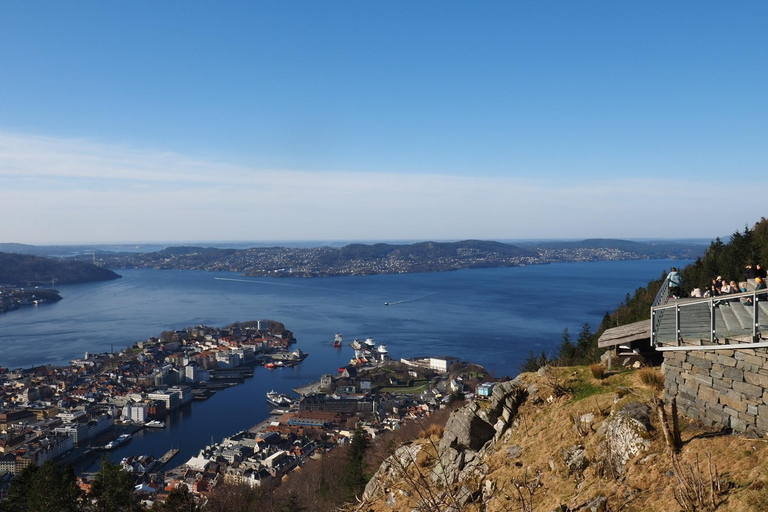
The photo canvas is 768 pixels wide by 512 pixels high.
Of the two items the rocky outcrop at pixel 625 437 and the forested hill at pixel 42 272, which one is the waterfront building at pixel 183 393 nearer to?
the rocky outcrop at pixel 625 437

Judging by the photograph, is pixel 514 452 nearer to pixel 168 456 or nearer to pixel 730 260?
pixel 730 260

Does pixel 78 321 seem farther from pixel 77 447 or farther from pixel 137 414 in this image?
pixel 77 447

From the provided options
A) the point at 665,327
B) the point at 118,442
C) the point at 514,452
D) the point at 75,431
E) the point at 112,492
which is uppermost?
the point at 665,327

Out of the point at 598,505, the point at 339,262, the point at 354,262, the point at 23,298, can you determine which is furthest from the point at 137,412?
the point at 354,262

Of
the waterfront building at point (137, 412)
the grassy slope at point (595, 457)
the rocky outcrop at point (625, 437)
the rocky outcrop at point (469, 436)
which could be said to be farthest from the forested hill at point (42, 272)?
the rocky outcrop at point (625, 437)

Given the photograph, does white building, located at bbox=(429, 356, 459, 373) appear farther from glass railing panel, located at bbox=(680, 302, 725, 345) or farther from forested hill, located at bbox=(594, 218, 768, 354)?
glass railing panel, located at bbox=(680, 302, 725, 345)

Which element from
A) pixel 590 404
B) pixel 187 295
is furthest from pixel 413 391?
pixel 187 295

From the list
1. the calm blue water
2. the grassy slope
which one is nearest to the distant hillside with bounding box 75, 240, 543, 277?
the calm blue water
